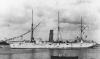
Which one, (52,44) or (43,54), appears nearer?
(43,54)

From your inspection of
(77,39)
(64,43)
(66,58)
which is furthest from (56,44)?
(66,58)

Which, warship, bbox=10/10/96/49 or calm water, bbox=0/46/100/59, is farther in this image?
warship, bbox=10/10/96/49

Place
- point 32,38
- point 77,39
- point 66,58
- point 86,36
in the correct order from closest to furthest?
point 66,58
point 32,38
point 86,36
point 77,39

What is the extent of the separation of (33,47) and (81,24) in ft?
121

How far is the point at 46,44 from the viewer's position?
131500 millimetres

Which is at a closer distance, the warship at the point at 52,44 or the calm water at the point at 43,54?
the calm water at the point at 43,54

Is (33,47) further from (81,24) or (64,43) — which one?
(81,24)

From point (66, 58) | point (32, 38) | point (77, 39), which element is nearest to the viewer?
point (66, 58)

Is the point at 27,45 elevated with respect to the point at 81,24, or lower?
lower

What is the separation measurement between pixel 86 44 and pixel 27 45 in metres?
45.0

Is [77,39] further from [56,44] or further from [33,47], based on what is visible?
[33,47]

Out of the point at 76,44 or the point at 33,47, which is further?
the point at 76,44

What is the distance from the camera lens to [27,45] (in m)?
129

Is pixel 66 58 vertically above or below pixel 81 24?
below
